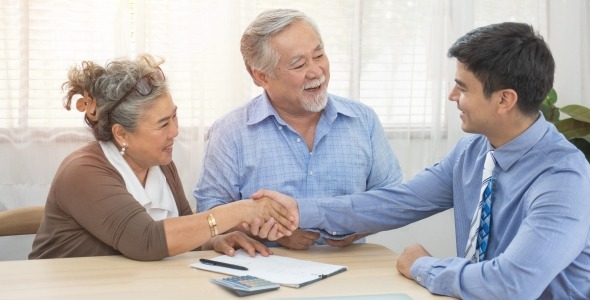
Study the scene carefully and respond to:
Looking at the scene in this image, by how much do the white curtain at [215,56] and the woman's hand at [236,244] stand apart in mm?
1112

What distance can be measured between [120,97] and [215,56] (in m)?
1.04

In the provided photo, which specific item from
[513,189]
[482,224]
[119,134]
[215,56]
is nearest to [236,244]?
[119,134]

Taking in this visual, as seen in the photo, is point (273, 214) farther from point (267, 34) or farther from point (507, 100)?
point (507, 100)

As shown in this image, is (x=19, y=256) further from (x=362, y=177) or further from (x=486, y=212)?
(x=486, y=212)

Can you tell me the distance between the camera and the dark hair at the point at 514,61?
6.30 ft

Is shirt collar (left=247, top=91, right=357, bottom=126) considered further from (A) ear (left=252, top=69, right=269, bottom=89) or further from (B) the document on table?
(B) the document on table

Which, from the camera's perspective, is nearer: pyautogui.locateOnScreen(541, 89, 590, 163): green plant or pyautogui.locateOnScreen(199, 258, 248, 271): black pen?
pyautogui.locateOnScreen(199, 258, 248, 271): black pen

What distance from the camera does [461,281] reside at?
1825mm

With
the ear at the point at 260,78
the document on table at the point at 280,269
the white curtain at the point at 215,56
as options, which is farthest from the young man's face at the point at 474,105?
the white curtain at the point at 215,56

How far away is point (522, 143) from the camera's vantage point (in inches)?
76.6

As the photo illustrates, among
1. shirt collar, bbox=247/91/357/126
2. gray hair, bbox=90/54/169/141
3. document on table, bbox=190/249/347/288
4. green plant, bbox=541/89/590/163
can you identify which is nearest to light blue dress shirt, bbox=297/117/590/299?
document on table, bbox=190/249/347/288

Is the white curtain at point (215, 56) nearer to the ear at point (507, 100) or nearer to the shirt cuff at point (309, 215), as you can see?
the shirt cuff at point (309, 215)

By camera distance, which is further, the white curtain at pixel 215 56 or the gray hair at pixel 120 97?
the white curtain at pixel 215 56

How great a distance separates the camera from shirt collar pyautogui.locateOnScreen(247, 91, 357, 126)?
2.68 metres
